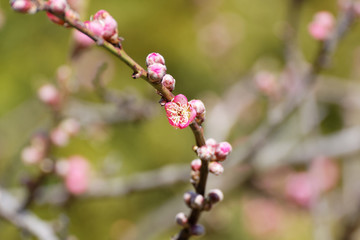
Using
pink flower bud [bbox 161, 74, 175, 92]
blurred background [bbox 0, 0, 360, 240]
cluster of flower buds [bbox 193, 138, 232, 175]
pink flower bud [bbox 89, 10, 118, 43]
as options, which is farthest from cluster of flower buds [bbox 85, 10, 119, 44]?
blurred background [bbox 0, 0, 360, 240]

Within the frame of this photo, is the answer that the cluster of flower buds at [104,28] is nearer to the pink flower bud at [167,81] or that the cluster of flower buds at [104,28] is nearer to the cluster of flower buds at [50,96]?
the pink flower bud at [167,81]

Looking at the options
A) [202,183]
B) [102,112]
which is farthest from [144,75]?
[102,112]

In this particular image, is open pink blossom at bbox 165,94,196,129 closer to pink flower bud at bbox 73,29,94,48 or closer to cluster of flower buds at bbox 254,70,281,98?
pink flower bud at bbox 73,29,94,48

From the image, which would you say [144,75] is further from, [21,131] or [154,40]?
[154,40]

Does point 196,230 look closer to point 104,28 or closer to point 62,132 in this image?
point 104,28

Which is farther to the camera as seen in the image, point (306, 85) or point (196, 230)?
point (306, 85)

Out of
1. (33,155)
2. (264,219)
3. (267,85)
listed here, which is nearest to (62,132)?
(33,155)
